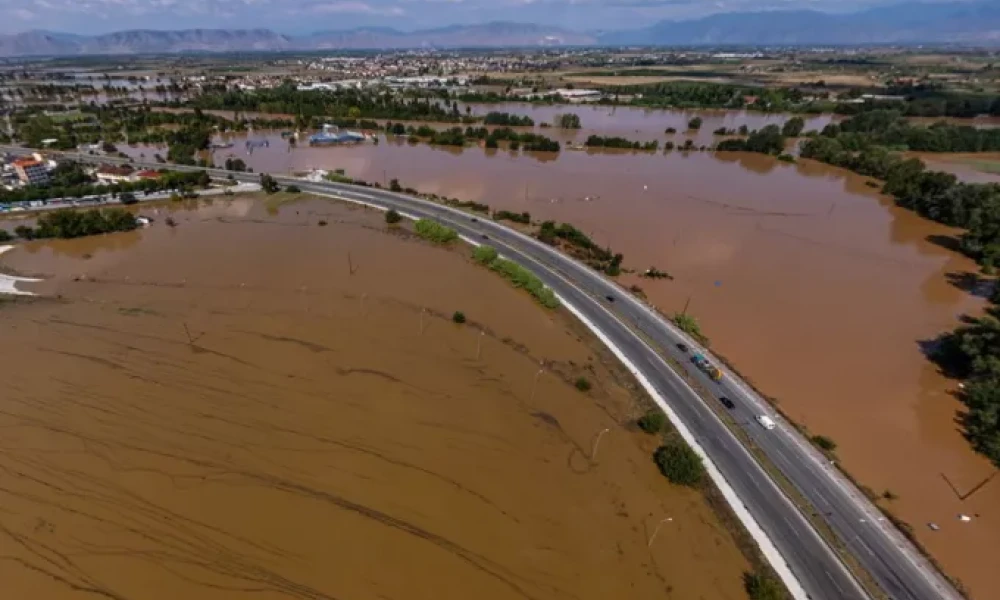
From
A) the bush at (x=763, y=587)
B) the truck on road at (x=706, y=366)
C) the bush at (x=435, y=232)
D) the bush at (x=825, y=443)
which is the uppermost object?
the bush at (x=435, y=232)

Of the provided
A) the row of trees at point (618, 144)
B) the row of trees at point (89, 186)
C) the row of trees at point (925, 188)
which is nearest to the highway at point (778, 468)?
the row of trees at point (925, 188)

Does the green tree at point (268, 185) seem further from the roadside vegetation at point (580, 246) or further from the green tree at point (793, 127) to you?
the green tree at point (793, 127)

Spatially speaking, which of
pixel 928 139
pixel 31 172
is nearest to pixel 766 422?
pixel 31 172

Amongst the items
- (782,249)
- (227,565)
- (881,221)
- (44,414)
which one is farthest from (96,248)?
(881,221)

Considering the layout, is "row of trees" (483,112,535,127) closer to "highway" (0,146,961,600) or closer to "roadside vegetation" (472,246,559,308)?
"roadside vegetation" (472,246,559,308)

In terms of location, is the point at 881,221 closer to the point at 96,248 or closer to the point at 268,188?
the point at 268,188
